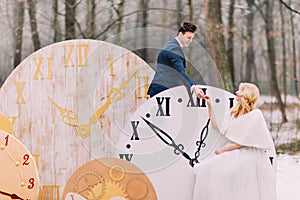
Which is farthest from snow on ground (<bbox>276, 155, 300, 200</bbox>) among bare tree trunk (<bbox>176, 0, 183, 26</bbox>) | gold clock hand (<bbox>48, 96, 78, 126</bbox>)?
gold clock hand (<bbox>48, 96, 78, 126</bbox>)

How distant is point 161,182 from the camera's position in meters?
3.02

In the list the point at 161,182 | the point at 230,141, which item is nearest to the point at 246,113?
the point at 230,141

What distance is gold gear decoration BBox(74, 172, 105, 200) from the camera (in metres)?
3.17

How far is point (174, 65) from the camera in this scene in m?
3.05

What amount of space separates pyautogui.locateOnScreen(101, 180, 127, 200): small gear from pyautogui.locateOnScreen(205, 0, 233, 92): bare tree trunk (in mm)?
981

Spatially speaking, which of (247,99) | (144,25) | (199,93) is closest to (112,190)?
(199,93)

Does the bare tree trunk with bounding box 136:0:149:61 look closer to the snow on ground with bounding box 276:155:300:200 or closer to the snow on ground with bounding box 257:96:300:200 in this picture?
the snow on ground with bounding box 257:96:300:200

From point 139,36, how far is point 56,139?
862mm

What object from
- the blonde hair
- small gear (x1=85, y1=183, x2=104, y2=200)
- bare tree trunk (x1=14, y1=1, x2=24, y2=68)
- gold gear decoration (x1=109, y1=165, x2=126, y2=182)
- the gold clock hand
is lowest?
small gear (x1=85, y1=183, x2=104, y2=200)

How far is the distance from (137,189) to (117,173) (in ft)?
0.52

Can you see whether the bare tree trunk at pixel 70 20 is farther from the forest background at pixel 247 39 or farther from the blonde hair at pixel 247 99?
the blonde hair at pixel 247 99

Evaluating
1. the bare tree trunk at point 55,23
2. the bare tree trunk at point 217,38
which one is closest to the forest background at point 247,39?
the bare tree trunk at point 217,38

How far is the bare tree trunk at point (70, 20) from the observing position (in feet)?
12.1

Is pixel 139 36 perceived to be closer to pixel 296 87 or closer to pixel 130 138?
pixel 130 138
